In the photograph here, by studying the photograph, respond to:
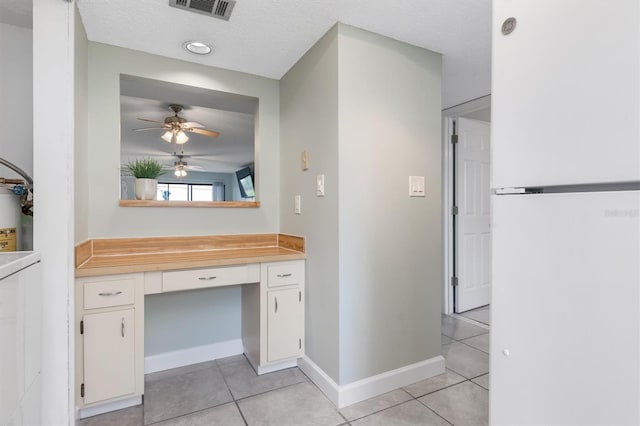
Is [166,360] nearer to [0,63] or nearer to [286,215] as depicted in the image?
[286,215]

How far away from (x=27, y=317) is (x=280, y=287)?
124 centimetres

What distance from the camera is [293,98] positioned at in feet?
7.73

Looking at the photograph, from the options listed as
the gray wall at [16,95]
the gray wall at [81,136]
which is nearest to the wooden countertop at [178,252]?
the gray wall at [81,136]

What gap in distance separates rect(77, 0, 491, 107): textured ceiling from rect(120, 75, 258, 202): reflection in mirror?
319 mm

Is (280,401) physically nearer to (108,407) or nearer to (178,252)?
(108,407)

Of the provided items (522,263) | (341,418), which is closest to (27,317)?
(341,418)

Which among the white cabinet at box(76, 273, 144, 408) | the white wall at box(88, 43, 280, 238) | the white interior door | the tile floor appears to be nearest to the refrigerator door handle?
the tile floor

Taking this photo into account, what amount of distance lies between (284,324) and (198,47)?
1.88 metres

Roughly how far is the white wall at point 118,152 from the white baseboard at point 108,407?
0.97 metres

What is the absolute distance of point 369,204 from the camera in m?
1.93

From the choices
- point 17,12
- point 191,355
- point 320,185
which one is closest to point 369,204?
point 320,185

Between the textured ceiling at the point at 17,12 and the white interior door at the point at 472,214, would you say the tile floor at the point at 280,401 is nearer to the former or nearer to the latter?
the white interior door at the point at 472,214

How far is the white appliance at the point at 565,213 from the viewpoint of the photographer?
647 millimetres

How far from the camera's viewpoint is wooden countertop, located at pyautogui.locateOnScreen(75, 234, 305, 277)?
1744mm
